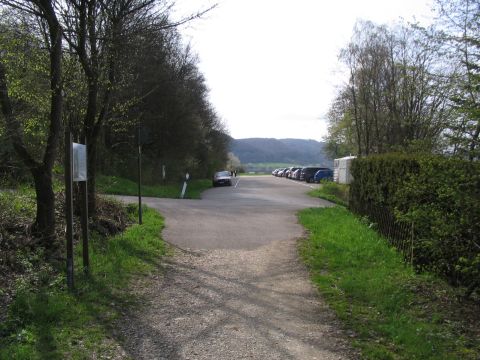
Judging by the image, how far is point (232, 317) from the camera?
5539 millimetres

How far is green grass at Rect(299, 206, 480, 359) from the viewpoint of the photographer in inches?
183

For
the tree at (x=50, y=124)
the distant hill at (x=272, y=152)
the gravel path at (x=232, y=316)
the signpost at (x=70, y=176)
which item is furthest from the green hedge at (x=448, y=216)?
the distant hill at (x=272, y=152)

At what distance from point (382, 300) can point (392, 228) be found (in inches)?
149

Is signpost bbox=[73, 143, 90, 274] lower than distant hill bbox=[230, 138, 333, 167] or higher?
lower

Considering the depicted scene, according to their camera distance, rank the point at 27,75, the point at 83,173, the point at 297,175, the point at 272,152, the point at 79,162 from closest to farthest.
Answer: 1. the point at 79,162
2. the point at 83,173
3. the point at 27,75
4. the point at 297,175
5. the point at 272,152

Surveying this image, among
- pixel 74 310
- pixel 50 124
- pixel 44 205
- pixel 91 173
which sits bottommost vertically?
pixel 74 310

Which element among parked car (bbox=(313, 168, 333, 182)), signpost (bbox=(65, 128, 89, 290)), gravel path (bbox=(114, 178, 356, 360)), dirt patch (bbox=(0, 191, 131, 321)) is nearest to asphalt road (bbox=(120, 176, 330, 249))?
dirt patch (bbox=(0, 191, 131, 321))

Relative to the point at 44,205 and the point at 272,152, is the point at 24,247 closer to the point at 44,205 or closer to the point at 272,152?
the point at 44,205

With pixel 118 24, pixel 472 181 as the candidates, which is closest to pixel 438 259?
pixel 472 181

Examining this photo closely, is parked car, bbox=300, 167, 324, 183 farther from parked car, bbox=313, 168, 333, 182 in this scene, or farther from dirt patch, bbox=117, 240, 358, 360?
dirt patch, bbox=117, 240, 358, 360

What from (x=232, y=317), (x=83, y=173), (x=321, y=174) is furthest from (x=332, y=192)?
(x=232, y=317)

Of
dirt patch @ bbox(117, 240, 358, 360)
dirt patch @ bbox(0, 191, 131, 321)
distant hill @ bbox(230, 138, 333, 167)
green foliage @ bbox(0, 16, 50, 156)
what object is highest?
distant hill @ bbox(230, 138, 333, 167)

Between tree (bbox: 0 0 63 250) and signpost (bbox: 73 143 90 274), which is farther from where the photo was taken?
tree (bbox: 0 0 63 250)

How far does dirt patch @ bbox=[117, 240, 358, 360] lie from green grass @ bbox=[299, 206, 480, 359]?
0.89 ft
